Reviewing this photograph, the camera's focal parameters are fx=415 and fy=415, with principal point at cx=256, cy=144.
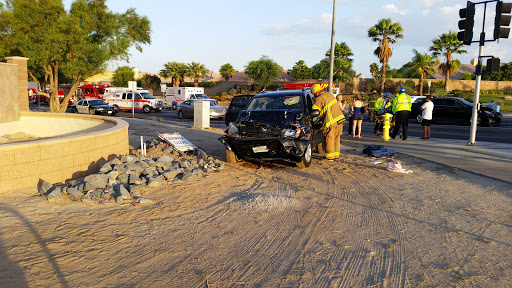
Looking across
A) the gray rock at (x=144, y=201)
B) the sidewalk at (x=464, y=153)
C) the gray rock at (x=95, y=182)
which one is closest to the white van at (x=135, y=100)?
the sidewalk at (x=464, y=153)

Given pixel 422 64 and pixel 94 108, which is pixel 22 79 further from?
pixel 422 64

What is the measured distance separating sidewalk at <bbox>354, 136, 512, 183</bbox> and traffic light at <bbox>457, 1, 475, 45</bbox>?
3238 millimetres

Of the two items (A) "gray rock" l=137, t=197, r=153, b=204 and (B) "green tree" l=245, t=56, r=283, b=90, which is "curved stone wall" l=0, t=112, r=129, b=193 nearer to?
(A) "gray rock" l=137, t=197, r=153, b=204

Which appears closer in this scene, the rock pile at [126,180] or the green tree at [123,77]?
the rock pile at [126,180]

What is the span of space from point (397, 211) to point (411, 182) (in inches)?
84.8

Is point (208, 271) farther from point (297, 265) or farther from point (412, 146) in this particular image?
point (412, 146)

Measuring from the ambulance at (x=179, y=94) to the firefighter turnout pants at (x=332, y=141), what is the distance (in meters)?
25.0

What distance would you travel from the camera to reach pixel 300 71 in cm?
6462

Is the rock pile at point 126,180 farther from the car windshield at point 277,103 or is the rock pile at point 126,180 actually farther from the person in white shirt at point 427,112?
the person in white shirt at point 427,112

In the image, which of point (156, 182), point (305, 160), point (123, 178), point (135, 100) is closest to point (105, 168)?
point (123, 178)

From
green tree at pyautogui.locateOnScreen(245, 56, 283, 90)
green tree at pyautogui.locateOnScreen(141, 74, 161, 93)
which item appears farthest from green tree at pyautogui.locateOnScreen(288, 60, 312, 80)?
green tree at pyautogui.locateOnScreen(141, 74, 161, 93)

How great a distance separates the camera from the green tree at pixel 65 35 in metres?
26.9

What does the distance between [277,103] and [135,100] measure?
2779cm

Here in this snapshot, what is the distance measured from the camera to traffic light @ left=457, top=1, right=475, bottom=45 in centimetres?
1230
